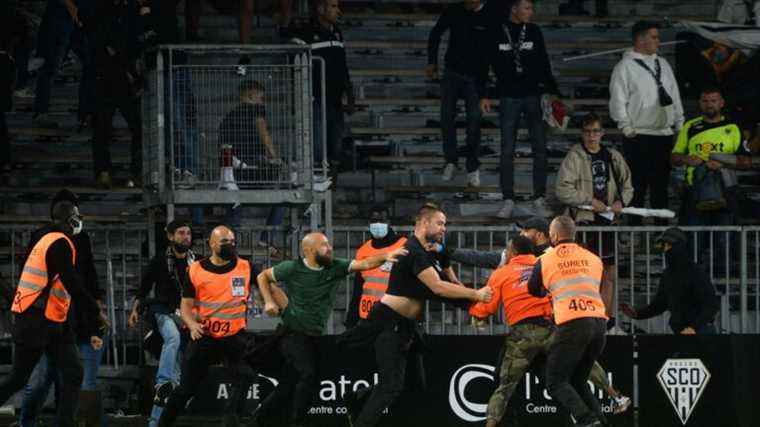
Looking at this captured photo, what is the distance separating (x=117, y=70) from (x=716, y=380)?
706cm

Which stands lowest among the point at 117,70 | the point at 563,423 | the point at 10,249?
the point at 563,423

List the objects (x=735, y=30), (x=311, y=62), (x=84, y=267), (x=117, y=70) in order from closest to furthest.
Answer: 1. (x=84, y=267)
2. (x=311, y=62)
3. (x=117, y=70)
4. (x=735, y=30)

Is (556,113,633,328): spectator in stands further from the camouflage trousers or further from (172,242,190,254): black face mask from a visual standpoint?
(172,242,190,254): black face mask

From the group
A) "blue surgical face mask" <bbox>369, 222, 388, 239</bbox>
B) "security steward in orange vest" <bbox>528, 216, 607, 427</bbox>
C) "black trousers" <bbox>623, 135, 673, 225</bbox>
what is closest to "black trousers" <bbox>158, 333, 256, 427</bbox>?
"blue surgical face mask" <bbox>369, 222, 388, 239</bbox>

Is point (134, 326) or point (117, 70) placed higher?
point (117, 70)

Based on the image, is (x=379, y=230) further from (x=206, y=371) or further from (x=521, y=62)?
(x=521, y=62)

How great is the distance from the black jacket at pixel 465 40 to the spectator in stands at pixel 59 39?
383 centimetres

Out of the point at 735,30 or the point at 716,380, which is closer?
the point at 716,380

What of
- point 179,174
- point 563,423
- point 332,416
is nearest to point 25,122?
point 179,174

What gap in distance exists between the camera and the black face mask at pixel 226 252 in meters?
19.3

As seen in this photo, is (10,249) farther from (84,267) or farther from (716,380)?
(716,380)

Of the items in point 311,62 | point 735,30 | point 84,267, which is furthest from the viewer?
point 735,30

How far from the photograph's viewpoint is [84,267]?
1962cm

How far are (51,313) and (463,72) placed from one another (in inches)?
268
